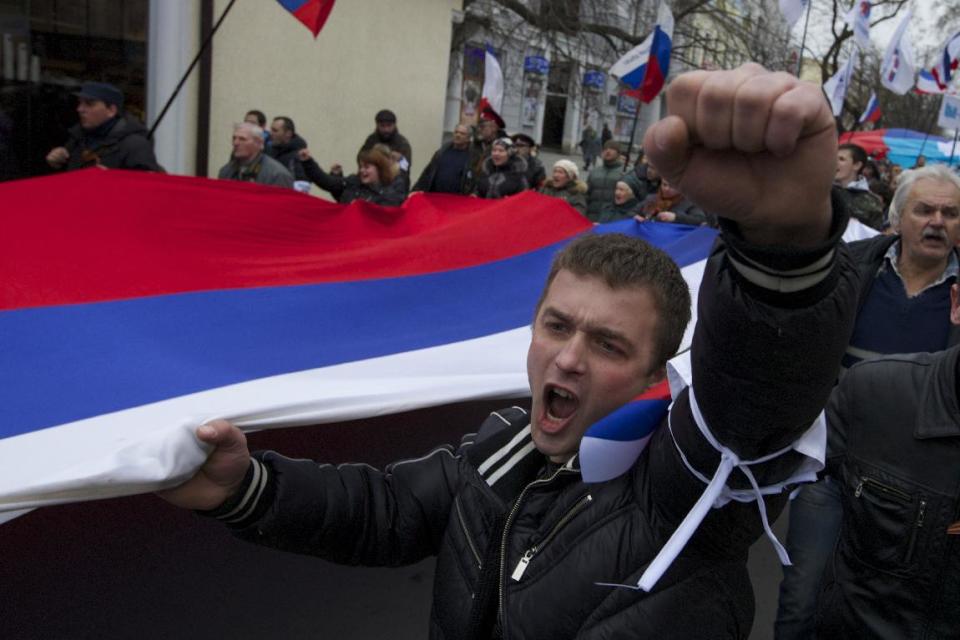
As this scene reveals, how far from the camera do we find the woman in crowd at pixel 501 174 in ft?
25.0

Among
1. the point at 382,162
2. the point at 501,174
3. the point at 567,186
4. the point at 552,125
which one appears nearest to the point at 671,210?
the point at 567,186

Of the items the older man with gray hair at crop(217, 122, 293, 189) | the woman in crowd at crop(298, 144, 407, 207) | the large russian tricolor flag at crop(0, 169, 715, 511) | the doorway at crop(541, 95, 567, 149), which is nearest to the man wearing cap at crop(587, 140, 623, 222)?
the woman in crowd at crop(298, 144, 407, 207)

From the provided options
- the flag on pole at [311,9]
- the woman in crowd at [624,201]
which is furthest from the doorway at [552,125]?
the flag on pole at [311,9]

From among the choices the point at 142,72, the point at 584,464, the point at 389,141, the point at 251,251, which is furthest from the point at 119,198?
the point at 142,72

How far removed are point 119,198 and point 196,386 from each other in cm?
149

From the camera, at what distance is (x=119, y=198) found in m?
3.60

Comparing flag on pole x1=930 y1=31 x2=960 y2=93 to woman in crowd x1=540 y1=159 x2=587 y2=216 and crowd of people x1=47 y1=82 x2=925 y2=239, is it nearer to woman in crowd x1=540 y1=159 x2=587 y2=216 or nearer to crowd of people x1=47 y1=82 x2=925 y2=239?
crowd of people x1=47 y1=82 x2=925 y2=239

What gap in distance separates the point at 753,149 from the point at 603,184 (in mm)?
7754

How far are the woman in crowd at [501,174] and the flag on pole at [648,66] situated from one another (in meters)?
1.27

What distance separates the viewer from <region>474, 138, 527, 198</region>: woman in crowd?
300 inches

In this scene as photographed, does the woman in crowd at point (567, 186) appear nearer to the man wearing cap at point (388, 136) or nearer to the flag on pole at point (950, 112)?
the man wearing cap at point (388, 136)

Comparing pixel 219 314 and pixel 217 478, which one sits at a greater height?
pixel 217 478

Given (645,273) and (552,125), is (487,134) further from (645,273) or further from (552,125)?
(552,125)

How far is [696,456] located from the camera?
1.11 m
